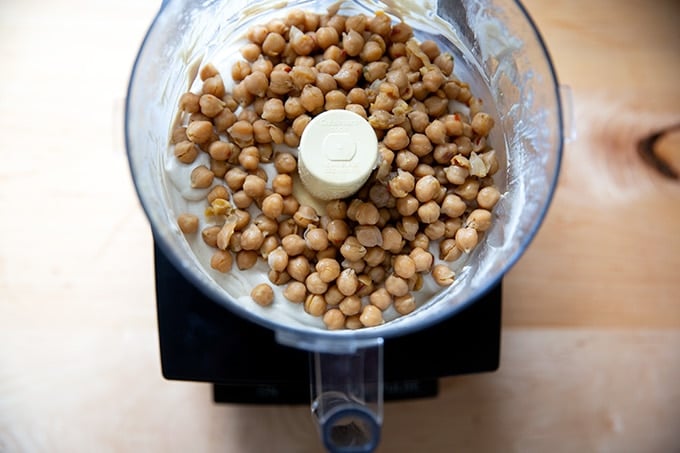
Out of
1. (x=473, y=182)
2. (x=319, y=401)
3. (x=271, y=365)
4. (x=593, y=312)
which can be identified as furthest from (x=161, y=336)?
(x=593, y=312)

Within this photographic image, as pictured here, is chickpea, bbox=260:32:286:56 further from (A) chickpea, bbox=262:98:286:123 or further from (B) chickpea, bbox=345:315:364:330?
(B) chickpea, bbox=345:315:364:330

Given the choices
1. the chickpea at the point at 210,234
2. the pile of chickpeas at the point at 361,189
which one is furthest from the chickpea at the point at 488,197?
the chickpea at the point at 210,234

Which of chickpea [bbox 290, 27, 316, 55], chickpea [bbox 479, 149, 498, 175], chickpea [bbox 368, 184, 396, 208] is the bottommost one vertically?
chickpea [bbox 368, 184, 396, 208]

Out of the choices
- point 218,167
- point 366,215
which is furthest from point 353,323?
point 218,167

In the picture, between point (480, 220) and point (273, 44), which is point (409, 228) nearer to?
point (480, 220)

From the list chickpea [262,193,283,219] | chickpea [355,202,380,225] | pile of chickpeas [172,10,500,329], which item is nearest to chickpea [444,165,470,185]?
pile of chickpeas [172,10,500,329]

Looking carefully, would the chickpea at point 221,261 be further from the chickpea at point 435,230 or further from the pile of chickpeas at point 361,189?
the chickpea at point 435,230
